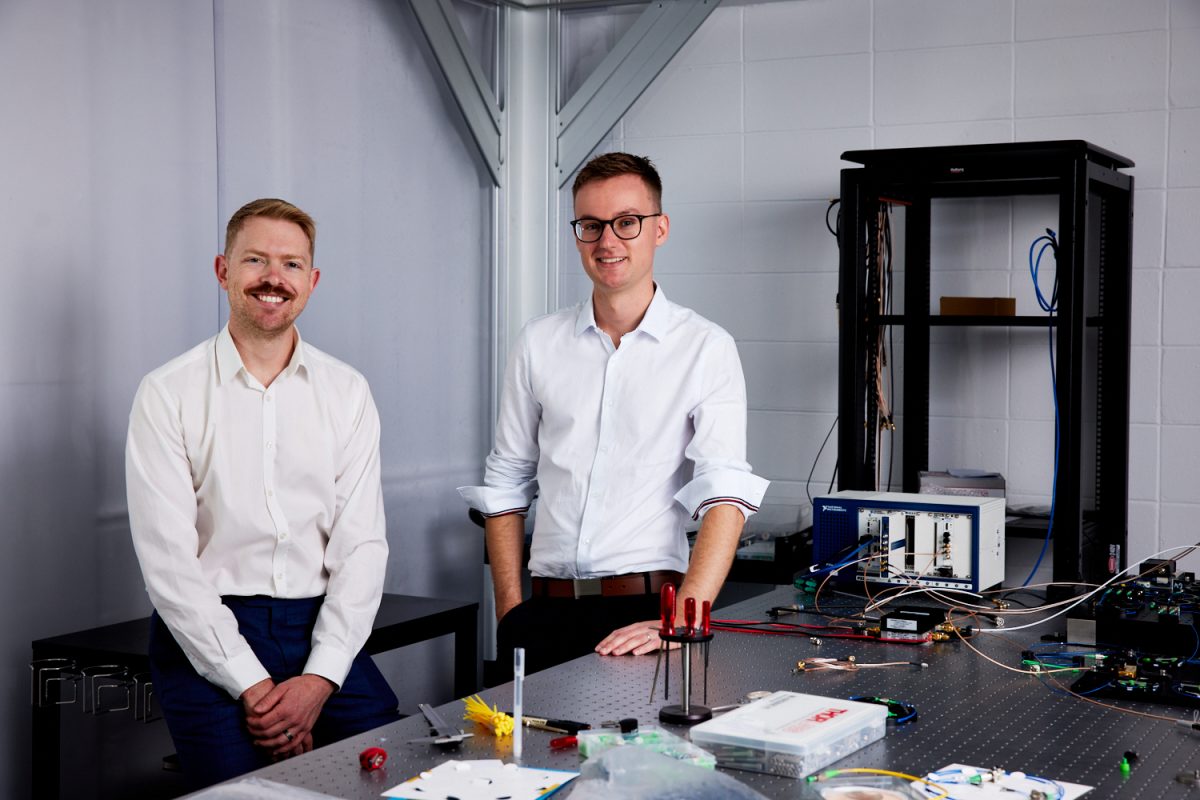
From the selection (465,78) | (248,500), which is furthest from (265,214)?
(465,78)

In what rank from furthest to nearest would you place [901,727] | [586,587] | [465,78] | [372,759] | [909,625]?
1. [465,78]
2. [586,587]
3. [909,625]
4. [901,727]
5. [372,759]

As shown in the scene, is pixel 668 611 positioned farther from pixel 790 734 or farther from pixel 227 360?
pixel 227 360

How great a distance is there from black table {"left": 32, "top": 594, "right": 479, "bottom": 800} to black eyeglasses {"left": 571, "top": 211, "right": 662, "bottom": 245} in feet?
3.63

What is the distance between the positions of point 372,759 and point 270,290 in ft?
4.05

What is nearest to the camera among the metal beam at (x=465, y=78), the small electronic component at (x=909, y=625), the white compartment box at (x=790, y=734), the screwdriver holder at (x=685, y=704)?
the white compartment box at (x=790, y=734)

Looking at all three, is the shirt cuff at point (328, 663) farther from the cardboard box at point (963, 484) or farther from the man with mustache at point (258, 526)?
the cardboard box at point (963, 484)

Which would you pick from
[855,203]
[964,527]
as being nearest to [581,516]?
[964,527]

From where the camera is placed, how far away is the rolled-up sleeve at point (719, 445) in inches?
94.4

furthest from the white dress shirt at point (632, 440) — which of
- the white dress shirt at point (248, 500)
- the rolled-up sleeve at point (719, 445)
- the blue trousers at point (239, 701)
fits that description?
the blue trousers at point (239, 701)

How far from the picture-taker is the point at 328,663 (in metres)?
2.39

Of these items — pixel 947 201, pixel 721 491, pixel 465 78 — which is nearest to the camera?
pixel 721 491

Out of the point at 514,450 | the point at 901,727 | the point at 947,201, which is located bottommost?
the point at 901,727

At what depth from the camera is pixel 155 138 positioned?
3152 mm

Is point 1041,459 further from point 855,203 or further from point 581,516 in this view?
point 581,516
